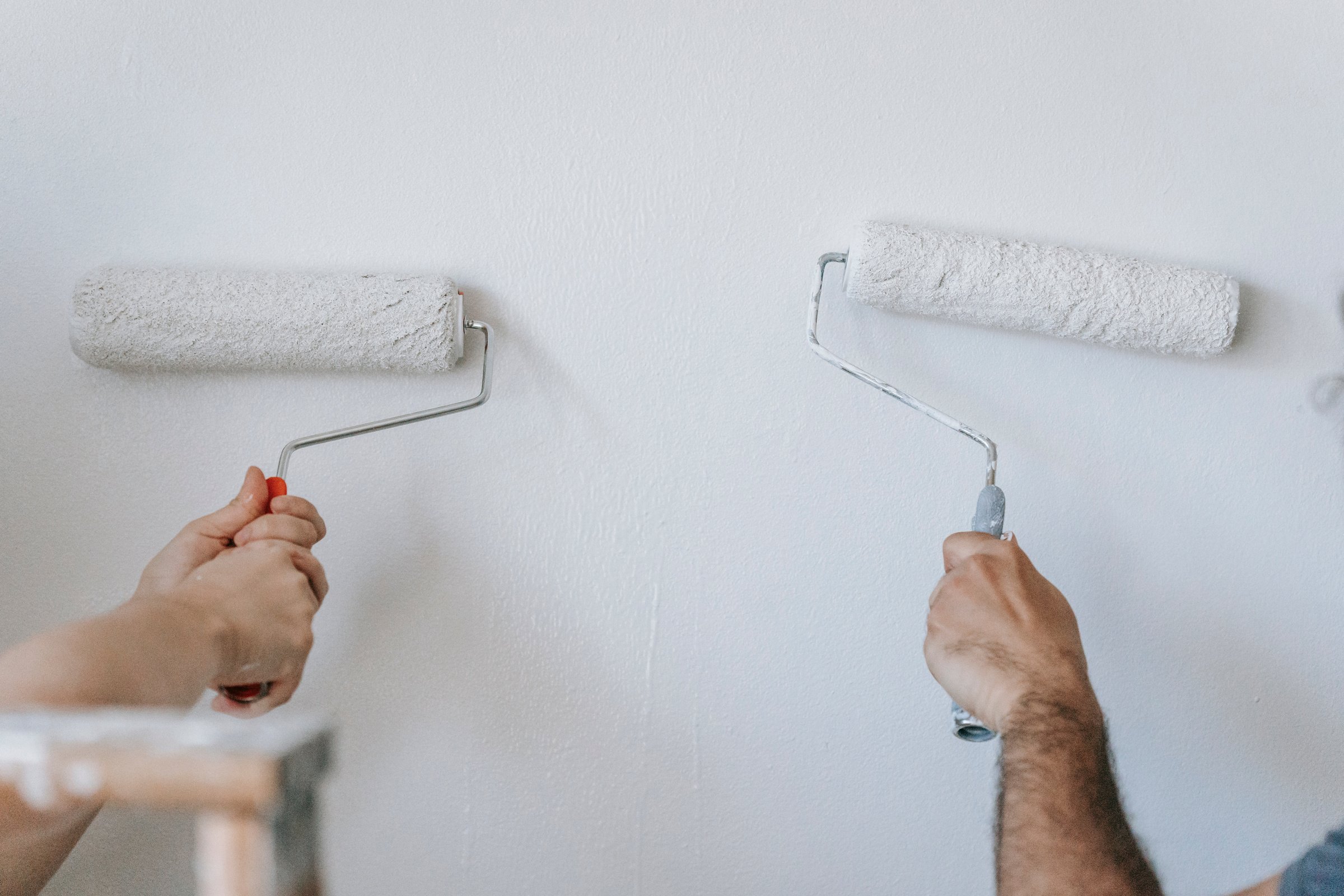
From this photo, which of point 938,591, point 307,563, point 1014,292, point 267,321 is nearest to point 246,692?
point 307,563

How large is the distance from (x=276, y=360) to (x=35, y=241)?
0.27m

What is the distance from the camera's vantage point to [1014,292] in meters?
0.88

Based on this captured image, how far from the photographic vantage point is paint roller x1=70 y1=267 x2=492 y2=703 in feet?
2.73

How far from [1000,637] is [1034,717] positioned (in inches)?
2.8

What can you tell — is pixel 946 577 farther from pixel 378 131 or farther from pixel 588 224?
pixel 378 131

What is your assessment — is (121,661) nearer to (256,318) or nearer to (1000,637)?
(256,318)

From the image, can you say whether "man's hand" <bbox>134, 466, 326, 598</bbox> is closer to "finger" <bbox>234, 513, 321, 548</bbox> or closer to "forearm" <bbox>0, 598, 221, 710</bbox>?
"finger" <bbox>234, 513, 321, 548</bbox>

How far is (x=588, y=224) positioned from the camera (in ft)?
2.99

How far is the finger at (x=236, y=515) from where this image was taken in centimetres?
81

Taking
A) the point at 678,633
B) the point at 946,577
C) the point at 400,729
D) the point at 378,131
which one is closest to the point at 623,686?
the point at 678,633

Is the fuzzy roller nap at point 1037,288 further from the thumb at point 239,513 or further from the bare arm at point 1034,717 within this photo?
the thumb at point 239,513

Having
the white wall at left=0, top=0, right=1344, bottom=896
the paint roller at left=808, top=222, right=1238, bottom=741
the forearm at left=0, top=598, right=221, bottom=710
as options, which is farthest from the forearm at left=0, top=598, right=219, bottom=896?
the paint roller at left=808, top=222, right=1238, bottom=741

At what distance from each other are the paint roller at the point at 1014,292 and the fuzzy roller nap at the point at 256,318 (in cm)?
Answer: 38

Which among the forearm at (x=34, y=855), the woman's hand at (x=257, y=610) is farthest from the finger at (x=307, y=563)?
the forearm at (x=34, y=855)
